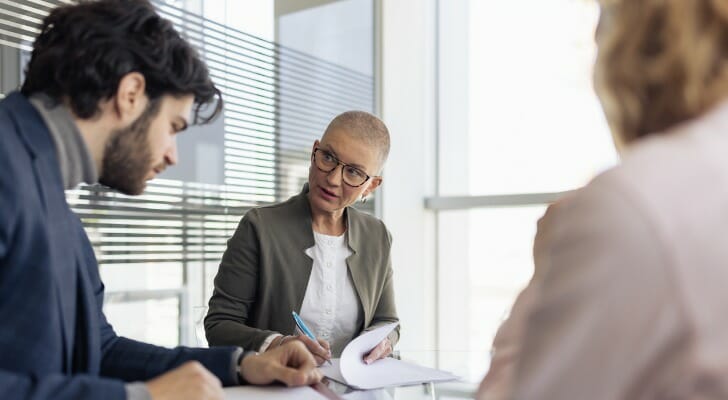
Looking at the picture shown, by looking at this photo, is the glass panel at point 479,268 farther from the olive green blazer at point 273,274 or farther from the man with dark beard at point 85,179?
the man with dark beard at point 85,179

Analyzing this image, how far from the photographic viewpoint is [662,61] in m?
0.62

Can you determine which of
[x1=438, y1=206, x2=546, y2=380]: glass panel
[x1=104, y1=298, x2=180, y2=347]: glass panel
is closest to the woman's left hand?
[x1=104, y1=298, x2=180, y2=347]: glass panel

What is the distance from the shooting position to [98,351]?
1269 mm

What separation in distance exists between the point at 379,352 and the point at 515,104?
3.05 m

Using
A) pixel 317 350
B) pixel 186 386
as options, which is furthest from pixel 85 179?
pixel 317 350

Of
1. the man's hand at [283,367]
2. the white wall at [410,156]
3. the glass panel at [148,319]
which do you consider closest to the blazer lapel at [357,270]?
the man's hand at [283,367]

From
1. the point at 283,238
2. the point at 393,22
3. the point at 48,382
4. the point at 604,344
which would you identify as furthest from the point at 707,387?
the point at 393,22

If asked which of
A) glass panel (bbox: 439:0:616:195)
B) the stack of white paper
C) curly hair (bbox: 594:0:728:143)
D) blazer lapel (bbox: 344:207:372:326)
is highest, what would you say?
glass panel (bbox: 439:0:616:195)

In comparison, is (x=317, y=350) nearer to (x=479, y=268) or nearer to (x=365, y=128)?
Result: (x=365, y=128)

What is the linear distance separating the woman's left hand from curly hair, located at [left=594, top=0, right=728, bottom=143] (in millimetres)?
1130

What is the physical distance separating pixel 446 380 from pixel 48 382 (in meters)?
0.89

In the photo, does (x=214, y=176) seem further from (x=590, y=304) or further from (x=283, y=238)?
(x=590, y=304)

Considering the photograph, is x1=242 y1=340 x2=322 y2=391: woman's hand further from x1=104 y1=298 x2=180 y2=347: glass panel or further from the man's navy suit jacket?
x1=104 y1=298 x2=180 y2=347: glass panel

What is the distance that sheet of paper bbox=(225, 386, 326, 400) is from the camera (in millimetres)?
1299
